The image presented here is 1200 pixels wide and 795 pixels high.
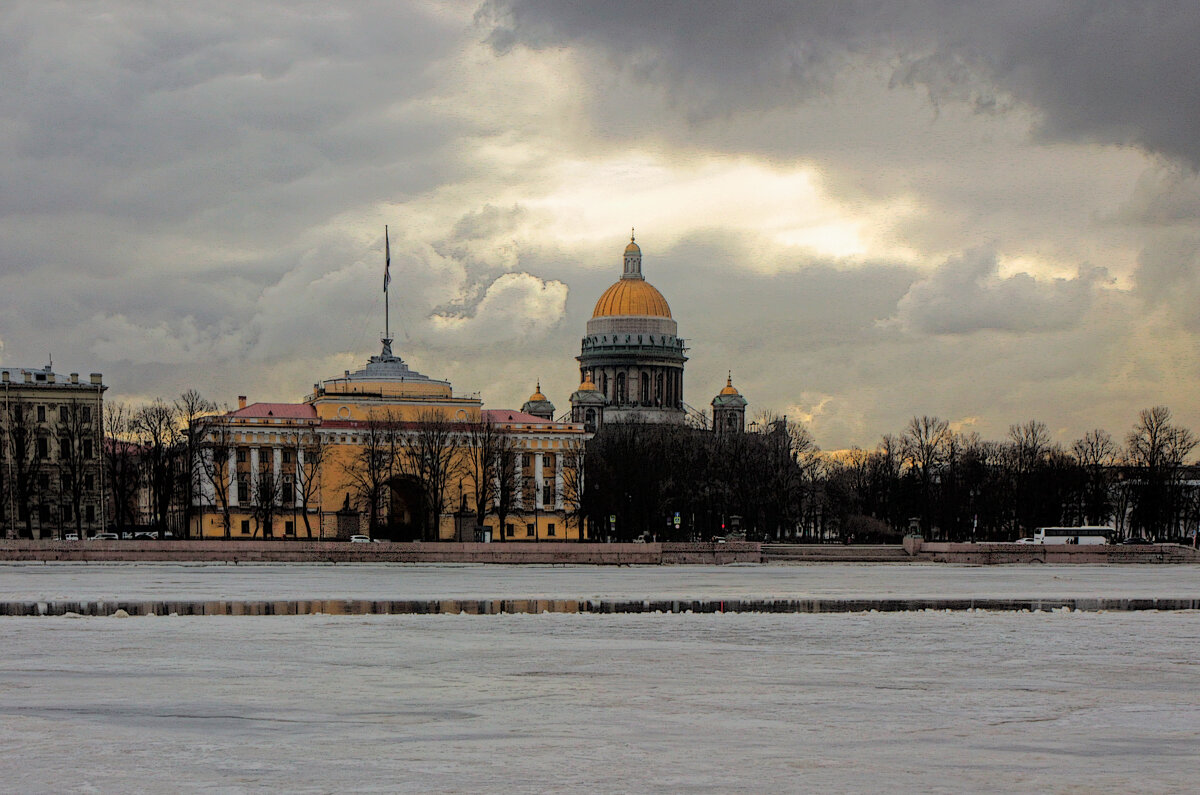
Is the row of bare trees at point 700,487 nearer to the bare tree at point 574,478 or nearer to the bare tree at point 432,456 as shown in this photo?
the bare tree at point 574,478

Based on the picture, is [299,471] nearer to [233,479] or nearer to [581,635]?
[233,479]

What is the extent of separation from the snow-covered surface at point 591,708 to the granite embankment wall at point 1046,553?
43.5m

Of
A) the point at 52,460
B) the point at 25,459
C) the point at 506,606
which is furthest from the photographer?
the point at 52,460

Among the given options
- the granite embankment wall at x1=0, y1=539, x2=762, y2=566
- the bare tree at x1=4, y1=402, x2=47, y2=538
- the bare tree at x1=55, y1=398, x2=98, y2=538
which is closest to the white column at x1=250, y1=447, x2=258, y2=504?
the bare tree at x1=55, y1=398, x2=98, y2=538

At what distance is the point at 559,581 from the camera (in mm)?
46125

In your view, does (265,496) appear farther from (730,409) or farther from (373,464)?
(730,409)

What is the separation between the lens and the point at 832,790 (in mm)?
13117

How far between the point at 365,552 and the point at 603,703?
4811 cm

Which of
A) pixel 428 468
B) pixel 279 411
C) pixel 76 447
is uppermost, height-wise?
pixel 279 411

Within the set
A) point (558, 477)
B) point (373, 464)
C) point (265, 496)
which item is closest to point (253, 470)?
point (265, 496)

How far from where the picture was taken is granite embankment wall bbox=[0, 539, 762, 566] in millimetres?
62469

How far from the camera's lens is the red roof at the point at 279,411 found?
107 metres

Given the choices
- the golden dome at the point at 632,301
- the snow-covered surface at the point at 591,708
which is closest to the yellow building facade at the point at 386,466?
the golden dome at the point at 632,301

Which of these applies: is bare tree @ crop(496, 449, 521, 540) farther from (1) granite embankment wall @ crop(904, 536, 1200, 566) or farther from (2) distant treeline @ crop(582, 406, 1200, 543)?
(1) granite embankment wall @ crop(904, 536, 1200, 566)
